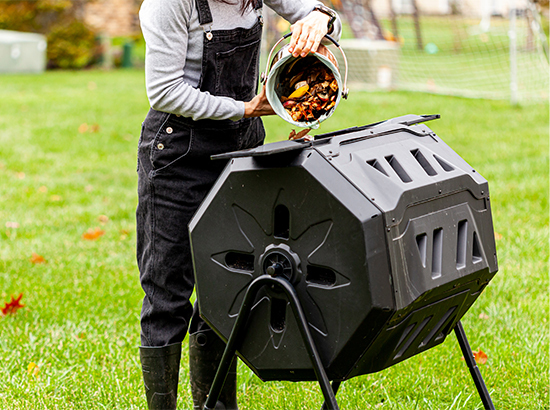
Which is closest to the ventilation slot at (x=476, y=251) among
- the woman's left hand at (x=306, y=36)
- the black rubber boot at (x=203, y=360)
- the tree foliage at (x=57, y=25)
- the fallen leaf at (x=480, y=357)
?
the woman's left hand at (x=306, y=36)

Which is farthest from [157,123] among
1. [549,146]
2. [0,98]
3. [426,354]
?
[0,98]

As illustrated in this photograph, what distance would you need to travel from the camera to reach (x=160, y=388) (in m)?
2.43

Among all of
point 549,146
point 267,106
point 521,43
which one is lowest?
point 521,43

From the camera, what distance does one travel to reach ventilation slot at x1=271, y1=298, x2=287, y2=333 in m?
1.95

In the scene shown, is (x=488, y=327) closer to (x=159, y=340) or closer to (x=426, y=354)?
(x=426, y=354)

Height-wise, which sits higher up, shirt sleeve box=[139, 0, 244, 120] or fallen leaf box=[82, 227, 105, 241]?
shirt sleeve box=[139, 0, 244, 120]

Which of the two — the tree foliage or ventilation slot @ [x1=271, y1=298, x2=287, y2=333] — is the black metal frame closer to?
ventilation slot @ [x1=271, y1=298, x2=287, y2=333]

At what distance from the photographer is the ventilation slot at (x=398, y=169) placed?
1.86 m

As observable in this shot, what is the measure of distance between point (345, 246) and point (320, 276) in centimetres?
17

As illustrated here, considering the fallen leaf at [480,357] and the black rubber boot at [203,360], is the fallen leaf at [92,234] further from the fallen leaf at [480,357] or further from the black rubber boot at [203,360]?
the fallen leaf at [480,357]

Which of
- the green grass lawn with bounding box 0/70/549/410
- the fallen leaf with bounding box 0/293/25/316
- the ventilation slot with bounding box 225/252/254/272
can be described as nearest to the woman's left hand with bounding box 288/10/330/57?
the ventilation slot with bounding box 225/252/254/272

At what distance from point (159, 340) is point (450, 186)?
1117mm

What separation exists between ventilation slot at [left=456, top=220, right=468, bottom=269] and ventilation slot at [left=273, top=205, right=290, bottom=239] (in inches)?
18.4

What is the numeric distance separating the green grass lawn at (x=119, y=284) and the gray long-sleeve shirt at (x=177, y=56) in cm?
123
